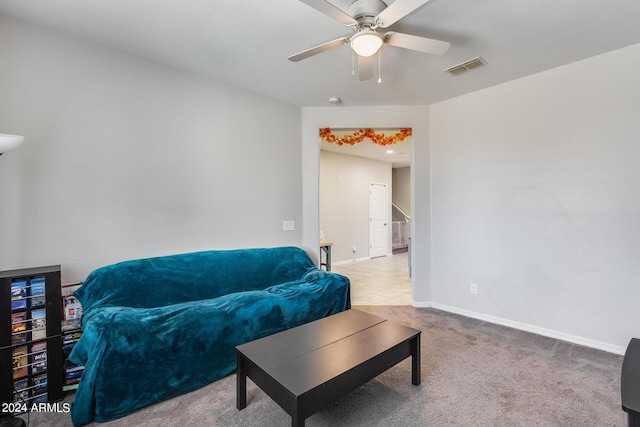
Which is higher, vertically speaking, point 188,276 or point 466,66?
point 466,66

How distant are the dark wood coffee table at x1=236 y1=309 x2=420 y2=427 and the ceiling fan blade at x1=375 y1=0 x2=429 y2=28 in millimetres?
2012

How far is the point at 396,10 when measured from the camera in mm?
1696

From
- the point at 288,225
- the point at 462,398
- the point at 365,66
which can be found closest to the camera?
the point at 462,398

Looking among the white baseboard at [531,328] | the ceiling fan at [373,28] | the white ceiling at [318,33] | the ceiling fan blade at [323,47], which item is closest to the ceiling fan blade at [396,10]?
the ceiling fan at [373,28]

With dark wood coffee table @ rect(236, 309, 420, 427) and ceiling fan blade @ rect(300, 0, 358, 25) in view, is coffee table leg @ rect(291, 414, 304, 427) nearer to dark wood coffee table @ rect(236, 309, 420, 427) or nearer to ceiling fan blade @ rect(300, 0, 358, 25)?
dark wood coffee table @ rect(236, 309, 420, 427)

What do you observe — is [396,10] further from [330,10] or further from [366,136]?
[366,136]

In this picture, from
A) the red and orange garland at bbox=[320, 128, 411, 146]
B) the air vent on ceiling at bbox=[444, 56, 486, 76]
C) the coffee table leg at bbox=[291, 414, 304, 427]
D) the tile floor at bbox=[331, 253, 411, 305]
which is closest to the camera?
the coffee table leg at bbox=[291, 414, 304, 427]

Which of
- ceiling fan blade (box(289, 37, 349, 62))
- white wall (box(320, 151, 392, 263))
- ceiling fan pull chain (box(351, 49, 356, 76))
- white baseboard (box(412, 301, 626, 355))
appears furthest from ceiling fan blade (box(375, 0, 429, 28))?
white wall (box(320, 151, 392, 263))

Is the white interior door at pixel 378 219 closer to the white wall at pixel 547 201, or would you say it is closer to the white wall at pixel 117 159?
the white wall at pixel 547 201

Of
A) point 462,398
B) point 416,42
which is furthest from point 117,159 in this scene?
point 462,398

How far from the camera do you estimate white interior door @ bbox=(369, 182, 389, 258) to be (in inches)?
308

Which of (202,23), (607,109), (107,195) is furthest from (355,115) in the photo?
(107,195)

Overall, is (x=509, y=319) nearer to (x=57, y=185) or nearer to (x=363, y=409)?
(x=363, y=409)

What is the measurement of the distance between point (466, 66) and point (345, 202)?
453 centimetres
